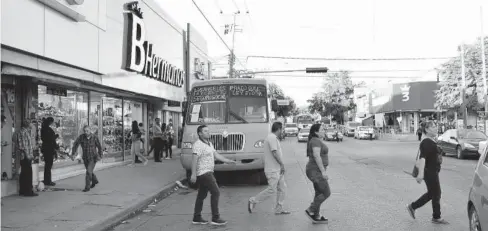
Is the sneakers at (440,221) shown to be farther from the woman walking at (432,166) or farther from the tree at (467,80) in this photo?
the tree at (467,80)

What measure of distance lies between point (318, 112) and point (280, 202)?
267ft

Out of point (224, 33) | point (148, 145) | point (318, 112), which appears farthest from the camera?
point (318, 112)

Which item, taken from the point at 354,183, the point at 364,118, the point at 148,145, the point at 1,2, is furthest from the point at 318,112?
the point at 1,2

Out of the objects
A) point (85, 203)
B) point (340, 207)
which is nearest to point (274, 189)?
point (340, 207)

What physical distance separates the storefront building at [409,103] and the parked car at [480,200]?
4261 cm

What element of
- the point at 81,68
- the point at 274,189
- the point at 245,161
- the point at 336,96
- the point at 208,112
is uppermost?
the point at 336,96

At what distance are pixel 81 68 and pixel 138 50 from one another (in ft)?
14.9

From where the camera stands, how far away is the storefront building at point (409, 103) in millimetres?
46562

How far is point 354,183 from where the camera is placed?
12.2 metres

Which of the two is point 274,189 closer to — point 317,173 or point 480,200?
point 317,173

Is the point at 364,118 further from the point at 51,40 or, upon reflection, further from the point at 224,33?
the point at 51,40

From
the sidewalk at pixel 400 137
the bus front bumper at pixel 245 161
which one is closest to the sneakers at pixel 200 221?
the bus front bumper at pixel 245 161

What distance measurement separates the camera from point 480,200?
5125 millimetres

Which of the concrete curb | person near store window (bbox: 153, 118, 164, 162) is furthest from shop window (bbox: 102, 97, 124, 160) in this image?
the concrete curb
